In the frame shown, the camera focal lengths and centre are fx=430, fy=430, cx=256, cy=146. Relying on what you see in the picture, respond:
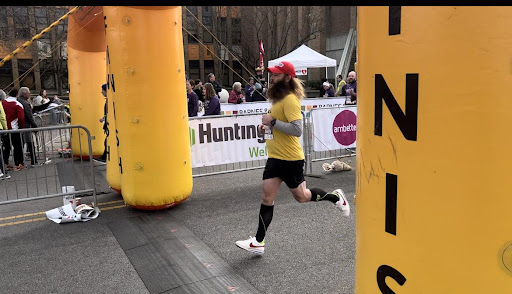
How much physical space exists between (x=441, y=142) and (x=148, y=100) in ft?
14.5

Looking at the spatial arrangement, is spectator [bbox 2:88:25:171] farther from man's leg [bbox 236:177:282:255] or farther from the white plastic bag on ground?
man's leg [bbox 236:177:282:255]

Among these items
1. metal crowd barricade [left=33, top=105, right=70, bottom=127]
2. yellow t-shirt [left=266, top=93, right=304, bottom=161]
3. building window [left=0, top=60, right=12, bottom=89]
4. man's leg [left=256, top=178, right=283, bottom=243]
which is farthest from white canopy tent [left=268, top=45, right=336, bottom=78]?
building window [left=0, top=60, right=12, bottom=89]

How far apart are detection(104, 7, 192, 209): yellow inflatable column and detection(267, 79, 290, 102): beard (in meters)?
1.83

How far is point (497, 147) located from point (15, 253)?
494 centimetres

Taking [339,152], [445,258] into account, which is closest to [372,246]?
[445,258]

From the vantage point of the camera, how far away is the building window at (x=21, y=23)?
30814 mm

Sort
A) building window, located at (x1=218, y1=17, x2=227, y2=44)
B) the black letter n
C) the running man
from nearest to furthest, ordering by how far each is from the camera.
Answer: the black letter n < the running man < building window, located at (x1=218, y1=17, x2=227, y2=44)

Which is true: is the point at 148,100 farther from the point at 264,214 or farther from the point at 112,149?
the point at 264,214

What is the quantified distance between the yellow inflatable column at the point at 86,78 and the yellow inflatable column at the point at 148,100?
4.53 metres

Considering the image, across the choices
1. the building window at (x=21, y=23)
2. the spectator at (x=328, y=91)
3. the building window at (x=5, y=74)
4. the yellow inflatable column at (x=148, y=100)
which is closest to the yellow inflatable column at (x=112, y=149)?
the yellow inflatable column at (x=148, y=100)

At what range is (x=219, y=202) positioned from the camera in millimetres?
6516

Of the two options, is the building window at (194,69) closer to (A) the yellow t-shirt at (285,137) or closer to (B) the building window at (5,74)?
(B) the building window at (5,74)

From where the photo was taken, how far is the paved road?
3.94 meters

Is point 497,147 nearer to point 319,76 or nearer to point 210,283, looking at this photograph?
point 210,283
